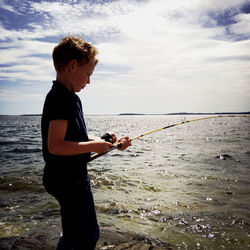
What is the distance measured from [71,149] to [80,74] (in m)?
0.70

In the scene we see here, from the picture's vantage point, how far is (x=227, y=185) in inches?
292

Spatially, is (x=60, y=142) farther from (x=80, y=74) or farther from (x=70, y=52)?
(x=70, y=52)

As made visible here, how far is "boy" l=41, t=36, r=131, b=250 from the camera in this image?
1877mm

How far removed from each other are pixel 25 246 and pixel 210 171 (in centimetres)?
788

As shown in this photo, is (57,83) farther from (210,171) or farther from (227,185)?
(210,171)

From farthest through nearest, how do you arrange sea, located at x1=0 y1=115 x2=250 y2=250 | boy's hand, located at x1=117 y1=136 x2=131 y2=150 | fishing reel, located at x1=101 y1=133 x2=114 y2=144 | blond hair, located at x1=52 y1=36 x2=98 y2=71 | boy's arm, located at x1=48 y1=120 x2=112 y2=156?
1. sea, located at x1=0 y1=115 x2=250 y2=250
2. fishing reel, located at x1=101 y1=133 x2=114 y2=144
3. boy's hand, located at x1=117 y1=136 x2=131 y2=150
4. blond hair, located at x1=52 y1=36 x2=98 y2=71
5. boy's arm, located at x1=48 y1=120 x2=112 y2=156

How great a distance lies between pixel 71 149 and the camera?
1.81m

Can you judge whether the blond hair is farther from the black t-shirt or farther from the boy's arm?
the boy's arm

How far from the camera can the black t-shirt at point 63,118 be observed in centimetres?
Answer: 182

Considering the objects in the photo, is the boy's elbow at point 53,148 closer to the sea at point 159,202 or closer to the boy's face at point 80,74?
the boy's face at point 80,74

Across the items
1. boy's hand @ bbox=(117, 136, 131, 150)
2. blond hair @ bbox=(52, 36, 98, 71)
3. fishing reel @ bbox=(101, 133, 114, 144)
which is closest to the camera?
blond hair @ bbox=(52, 36, 98, 71)

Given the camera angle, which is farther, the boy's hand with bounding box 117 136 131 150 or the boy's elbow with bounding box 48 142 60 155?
the boy's hand with bounding box 117 136 131 150

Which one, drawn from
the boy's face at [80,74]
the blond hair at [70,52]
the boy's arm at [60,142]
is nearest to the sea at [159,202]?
the boy's arm at [60,142]

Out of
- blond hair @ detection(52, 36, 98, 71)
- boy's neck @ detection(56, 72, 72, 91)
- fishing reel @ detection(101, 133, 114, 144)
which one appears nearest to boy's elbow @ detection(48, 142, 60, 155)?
boy's neck @ detection(56, 72, 72, 91)
